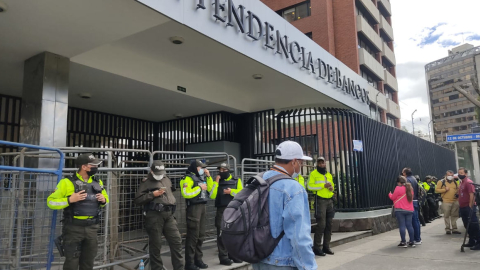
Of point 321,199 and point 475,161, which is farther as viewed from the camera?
point 475,161

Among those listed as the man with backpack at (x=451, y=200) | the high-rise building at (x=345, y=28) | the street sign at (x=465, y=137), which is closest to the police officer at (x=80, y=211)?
the man with backpack at (x=451, y=200)

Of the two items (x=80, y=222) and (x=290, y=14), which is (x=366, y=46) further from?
(x=80, y=222)

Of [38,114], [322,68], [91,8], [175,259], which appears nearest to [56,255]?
[175,259]

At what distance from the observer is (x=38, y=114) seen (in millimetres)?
6582

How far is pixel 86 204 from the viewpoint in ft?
14.7

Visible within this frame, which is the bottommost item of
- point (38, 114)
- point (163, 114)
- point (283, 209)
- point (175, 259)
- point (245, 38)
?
point (175, 259)

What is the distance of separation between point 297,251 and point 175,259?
3.46m

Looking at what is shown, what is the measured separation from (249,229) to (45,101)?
18.0 feet

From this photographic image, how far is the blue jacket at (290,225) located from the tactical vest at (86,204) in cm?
267

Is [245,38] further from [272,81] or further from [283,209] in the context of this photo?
[283,209]

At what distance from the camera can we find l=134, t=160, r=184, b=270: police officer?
17.8ft

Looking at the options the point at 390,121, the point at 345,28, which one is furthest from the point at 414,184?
the point at 390,121

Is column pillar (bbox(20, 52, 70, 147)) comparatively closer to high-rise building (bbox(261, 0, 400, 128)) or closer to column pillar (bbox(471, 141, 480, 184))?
column pillar (bbox(471, 141, 480, 184))

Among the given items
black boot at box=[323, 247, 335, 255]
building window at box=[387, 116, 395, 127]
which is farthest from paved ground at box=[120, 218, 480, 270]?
building window at box=[387, 116, 395, 127]
